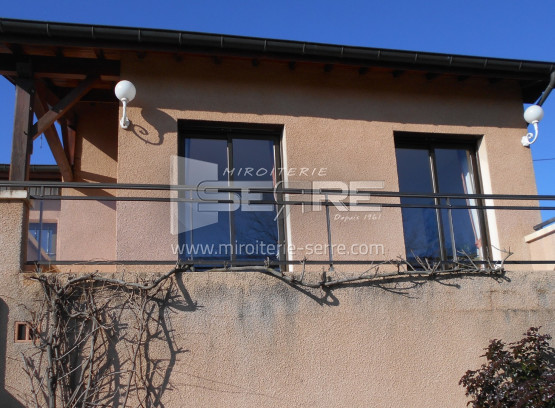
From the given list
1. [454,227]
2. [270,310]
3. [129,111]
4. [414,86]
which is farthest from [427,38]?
[270,310]

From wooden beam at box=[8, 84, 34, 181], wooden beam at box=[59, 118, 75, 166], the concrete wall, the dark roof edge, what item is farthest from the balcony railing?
the dark roof edge

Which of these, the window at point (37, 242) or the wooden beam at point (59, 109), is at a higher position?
the wooden beam at point (59, 109)

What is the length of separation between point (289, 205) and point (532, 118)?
388 centimetres

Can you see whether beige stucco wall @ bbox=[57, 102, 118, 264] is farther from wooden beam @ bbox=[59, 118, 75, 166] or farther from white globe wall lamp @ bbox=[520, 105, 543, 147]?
white globe wall lamp @ bbox=[520, 105, 543, 147]

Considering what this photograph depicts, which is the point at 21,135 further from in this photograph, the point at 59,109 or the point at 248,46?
the point at 248,46

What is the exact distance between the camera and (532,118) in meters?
8.57

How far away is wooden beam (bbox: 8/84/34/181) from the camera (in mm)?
6887

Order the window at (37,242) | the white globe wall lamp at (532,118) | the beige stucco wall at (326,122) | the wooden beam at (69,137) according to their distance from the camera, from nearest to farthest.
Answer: the window at (37,242) → the beige stucco wall at (326,122) → the white globe wall lamp at (532,118) → the wooden beam at (69,137)

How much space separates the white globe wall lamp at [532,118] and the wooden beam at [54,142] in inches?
262

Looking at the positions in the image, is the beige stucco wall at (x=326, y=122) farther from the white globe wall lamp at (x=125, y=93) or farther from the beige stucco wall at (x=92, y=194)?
the beige stucco wall at (x=92, y=194)

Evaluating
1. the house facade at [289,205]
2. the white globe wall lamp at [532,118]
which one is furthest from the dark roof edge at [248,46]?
the white globe wall lamp at [532,118]

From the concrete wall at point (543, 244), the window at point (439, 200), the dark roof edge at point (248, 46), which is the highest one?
the dark roof edge at point (248, 46)

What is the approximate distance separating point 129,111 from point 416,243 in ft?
14.0

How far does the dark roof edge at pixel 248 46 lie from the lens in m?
7.11
